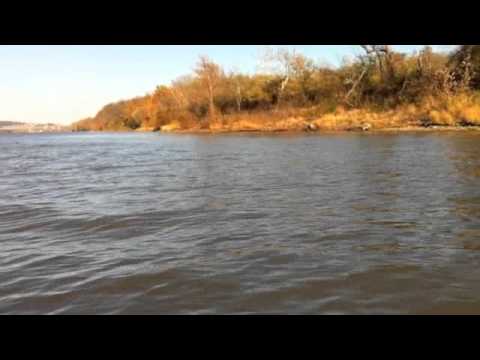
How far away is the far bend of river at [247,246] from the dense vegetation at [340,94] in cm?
2642

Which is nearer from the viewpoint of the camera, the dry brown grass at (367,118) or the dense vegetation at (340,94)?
the dry brown grass at (367,118)

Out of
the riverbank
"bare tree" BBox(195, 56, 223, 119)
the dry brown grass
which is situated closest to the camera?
the riverbank

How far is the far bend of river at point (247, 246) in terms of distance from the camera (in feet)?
13.1

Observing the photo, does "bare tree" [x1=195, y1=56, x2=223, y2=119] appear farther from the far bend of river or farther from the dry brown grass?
the far bend of river

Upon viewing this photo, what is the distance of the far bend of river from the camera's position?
3996 millimetres

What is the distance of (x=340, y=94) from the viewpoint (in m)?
51.3

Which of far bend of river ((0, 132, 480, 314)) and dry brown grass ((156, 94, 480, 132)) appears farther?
dry brown grass ((156, 94, 480, 132))

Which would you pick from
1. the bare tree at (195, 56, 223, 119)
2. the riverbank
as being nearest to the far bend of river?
the riverbank

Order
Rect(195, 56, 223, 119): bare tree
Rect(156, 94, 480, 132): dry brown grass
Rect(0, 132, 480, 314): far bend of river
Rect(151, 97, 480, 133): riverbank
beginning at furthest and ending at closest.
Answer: Rect(195, 56, 223, 119): bare tree
Rect(156, 94, 480, 132): dry brown grass
Rect(151, 97, 480, 133): riverbank
Rect(0, 132, 480, 314): far bend of river

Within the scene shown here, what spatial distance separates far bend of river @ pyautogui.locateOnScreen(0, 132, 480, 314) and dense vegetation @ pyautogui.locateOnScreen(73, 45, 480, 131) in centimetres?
2642

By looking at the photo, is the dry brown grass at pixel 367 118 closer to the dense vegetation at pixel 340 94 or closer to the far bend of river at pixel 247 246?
the dense vegetation at pixel 340 94

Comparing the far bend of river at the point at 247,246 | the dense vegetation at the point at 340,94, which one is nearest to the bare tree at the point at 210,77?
the dense vegetation at the point at 340,94

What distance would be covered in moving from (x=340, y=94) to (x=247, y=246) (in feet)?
159
